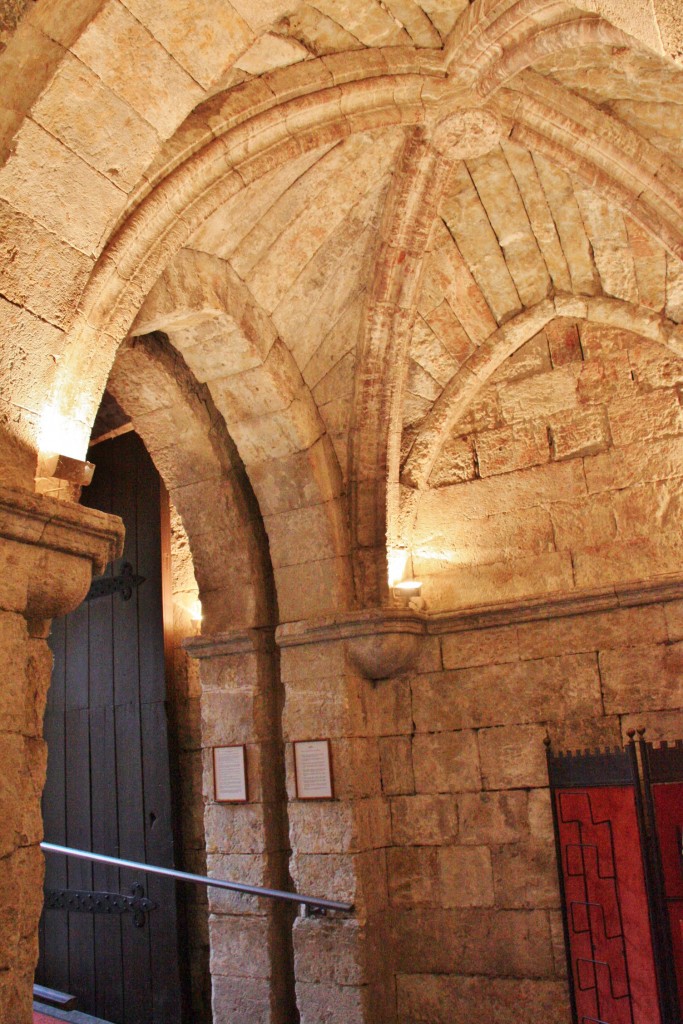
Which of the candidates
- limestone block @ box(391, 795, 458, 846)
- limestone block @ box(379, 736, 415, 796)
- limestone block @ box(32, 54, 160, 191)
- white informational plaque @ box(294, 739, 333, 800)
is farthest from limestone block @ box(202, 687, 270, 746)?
limestone block @ box(32, 54, 160, 191)

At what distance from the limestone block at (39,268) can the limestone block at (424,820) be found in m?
3.02

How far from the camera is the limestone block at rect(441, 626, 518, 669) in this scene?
4488mm

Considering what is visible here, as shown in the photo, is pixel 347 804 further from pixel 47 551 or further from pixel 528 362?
pixel 528 362

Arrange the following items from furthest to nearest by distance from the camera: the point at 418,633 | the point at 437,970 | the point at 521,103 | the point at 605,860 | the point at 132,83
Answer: the point at 418,633, the point at 437,970, the point at 605,860, the point at 521,103, the point at 132,83

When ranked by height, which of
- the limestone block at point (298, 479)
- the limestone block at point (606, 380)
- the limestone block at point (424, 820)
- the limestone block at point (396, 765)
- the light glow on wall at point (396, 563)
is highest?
the limestone block at point (606, 380)

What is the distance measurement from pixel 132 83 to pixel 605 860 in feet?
11.9

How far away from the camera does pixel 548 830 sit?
4211 mm

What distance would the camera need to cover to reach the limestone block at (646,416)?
434 centimetres

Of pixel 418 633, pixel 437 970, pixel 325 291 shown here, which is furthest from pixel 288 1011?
pixel 325 291

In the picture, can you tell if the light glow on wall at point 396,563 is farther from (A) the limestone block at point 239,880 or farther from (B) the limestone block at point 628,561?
(A) the limestone block at point 239,880

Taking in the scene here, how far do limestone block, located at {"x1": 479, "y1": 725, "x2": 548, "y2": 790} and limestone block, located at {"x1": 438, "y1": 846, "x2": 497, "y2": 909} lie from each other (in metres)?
0.33

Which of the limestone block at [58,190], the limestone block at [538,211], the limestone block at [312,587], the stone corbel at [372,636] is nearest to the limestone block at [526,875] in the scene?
the stone corbel at [372,636]

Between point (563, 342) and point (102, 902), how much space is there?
13.2 ft

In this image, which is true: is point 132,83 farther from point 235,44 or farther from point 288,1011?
point 288,1011
